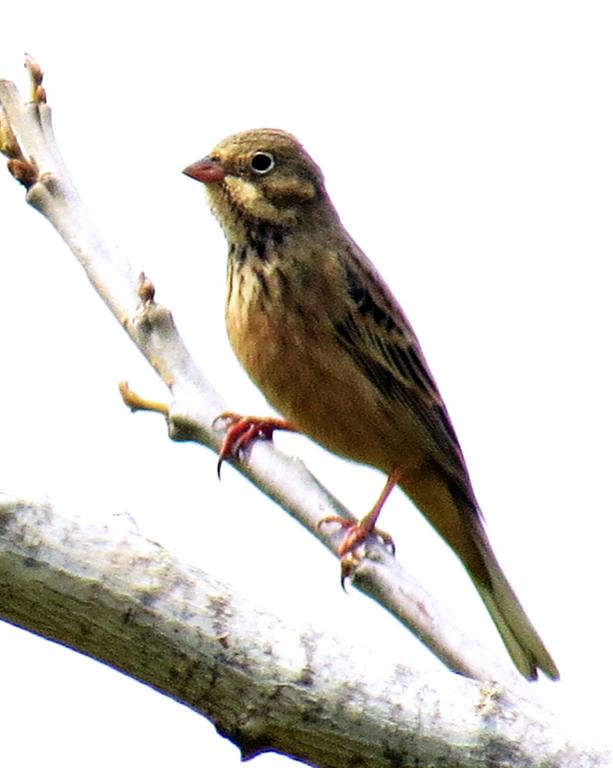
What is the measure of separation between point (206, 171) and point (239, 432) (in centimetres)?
195

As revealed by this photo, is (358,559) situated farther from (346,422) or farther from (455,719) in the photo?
(346,422)

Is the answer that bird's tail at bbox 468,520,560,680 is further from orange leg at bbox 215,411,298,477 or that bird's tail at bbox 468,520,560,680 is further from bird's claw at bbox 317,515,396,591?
bird's claw at bbox 317,515,396,591

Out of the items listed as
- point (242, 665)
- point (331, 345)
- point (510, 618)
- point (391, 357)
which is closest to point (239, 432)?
point (331, 345)

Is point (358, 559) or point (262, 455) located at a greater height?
point (262, 455)

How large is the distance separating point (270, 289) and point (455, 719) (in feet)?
12.8

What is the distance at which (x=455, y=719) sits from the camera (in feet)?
10.8

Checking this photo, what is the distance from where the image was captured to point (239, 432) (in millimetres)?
5453

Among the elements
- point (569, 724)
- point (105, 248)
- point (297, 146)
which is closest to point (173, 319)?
point (105, 248)

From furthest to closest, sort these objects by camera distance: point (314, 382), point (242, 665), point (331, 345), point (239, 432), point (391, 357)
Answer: point (391, 357) → point (331, 345) → point (314, 382) → point (239, 432) → point (242, 665)

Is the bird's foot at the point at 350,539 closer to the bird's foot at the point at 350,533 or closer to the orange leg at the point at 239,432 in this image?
the bird's foot at the point at 350,533

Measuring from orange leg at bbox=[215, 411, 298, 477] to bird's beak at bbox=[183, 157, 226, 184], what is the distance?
131cm

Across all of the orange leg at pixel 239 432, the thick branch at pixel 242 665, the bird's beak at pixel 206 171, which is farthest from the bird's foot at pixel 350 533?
the bird's beak at pixel 206 171

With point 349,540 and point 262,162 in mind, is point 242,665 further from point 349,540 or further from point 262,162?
point 262,162

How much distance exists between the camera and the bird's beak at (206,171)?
6930mm
